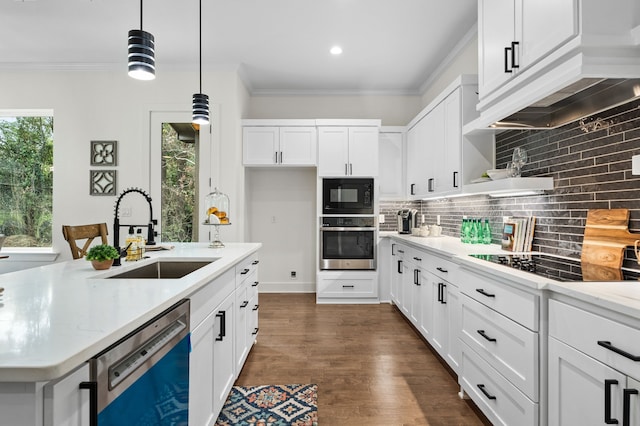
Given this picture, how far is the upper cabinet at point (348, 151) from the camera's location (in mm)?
4504

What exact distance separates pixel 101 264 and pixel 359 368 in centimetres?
194

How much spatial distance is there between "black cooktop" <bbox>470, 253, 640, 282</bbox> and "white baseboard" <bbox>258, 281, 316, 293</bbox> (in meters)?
3.30

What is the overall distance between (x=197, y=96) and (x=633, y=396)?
293 centimetres

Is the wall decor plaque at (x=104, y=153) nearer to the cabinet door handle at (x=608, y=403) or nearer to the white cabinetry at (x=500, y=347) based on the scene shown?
the white cabinetry at (x=500, y=347)

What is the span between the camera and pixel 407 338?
10.9 ft

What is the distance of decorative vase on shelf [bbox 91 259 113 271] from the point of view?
1.65 metres

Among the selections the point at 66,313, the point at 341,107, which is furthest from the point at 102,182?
the point at 66,313

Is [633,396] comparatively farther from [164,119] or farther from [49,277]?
[164,119]

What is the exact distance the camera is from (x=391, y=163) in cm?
470

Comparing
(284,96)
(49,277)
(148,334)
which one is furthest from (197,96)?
(284,96)

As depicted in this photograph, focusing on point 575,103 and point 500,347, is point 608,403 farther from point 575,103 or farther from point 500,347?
point 575,103

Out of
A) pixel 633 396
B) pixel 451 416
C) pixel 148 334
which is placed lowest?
pixel 451 416

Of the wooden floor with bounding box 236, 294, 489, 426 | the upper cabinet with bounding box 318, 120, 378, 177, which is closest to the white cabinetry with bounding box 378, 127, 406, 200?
the upper cabinet with bounding box 318, 120, 378, 177

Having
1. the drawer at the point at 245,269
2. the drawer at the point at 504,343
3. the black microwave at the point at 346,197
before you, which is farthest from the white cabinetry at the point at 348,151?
the drawer at the point at 504,343
